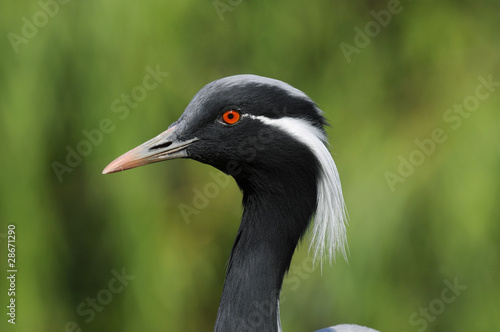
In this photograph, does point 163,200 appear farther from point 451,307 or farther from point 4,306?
point 451,307

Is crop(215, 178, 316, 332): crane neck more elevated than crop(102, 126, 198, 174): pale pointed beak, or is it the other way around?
crop(102, 126, 198, 174): pale pointed beak

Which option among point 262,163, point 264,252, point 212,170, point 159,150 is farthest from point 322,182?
point 212,170

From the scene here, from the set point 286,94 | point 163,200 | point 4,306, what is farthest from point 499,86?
point 4,306

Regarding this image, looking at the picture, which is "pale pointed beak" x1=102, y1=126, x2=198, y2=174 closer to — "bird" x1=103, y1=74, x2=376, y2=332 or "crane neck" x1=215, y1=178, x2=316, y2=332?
"bird" x1=103, y1=74, x2=376, y2=332

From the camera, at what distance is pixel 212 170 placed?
3.92 metres

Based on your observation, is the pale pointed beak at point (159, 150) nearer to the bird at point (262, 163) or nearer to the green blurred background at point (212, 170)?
the bird at point (262, 163)

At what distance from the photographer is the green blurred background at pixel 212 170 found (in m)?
3.52

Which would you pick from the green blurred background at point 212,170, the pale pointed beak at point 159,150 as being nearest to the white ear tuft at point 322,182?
the pale pointed beak at point 159,150

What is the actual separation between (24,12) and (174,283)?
187 centimetres

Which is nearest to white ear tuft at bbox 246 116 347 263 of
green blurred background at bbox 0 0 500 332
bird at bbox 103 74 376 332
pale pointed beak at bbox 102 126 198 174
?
bird at bbox 103 74 376 332

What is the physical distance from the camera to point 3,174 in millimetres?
3545

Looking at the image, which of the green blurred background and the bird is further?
the green blurred background

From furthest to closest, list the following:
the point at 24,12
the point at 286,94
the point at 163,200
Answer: the point at 163,200 → the point at 24,12 → the point at 286,94

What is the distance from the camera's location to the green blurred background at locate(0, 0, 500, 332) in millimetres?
3516
